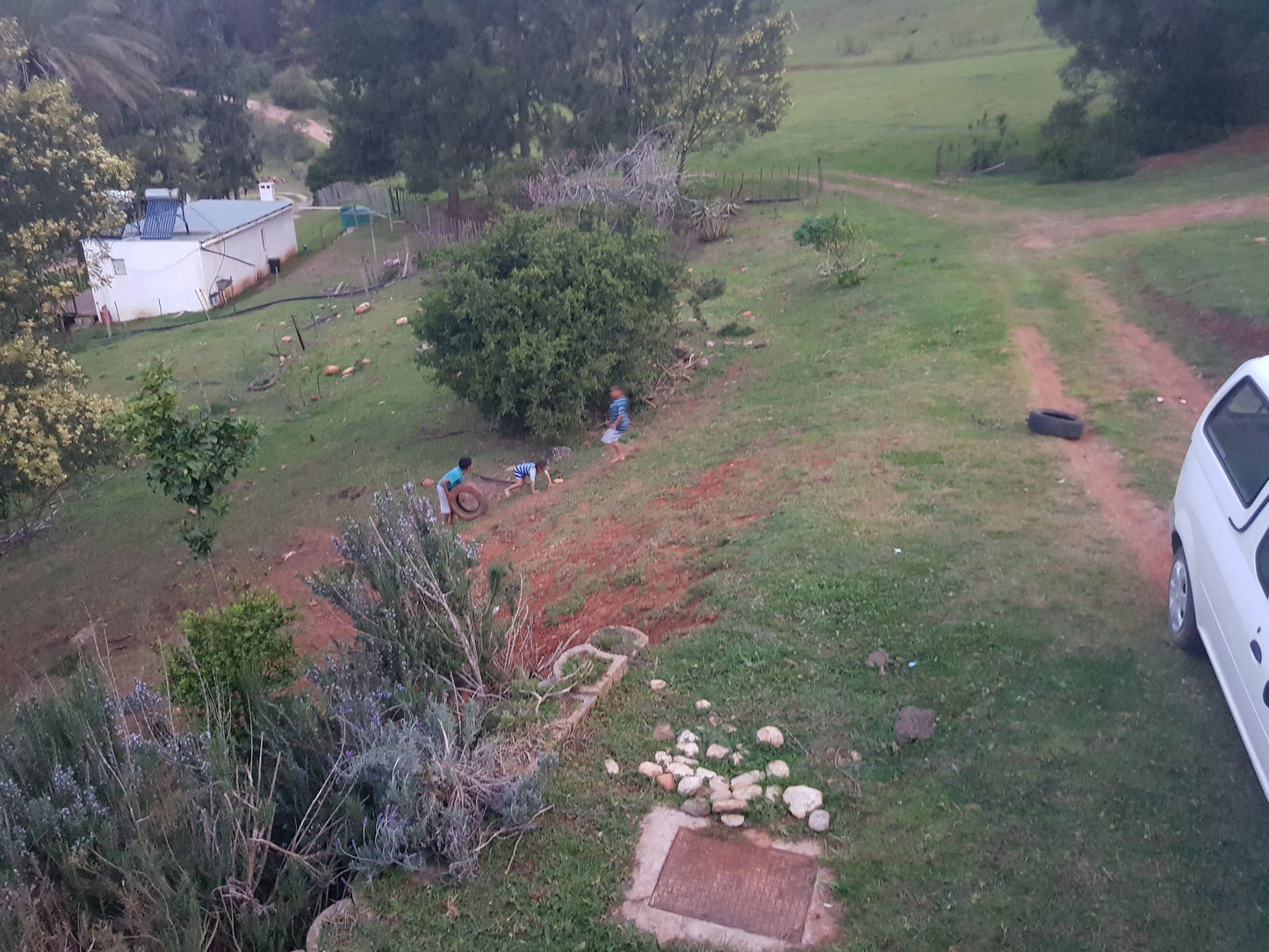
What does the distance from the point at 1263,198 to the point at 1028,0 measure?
4149 cm

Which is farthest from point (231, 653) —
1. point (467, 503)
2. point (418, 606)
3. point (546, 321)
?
point (546, 321)

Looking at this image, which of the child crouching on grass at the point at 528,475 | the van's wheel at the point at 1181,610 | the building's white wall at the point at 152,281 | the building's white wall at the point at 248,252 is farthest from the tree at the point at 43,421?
the building's white wall at the point at 248,252

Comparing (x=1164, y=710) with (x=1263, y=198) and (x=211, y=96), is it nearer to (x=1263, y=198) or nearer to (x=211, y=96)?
(x=1263, y=198)

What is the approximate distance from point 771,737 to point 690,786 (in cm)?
65

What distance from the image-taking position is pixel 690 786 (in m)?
5.49

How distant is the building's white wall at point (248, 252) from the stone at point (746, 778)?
30621 millimetres

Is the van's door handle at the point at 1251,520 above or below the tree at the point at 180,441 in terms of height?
above

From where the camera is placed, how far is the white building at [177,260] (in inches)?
1206

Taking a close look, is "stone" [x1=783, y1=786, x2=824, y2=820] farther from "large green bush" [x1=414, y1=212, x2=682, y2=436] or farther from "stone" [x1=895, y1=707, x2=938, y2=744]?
"large green bush" [x1=414, y1=212, x2=682, y2=436]

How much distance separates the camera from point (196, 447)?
9.96 metres

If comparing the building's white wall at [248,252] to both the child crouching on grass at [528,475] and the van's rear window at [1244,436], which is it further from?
the van's rear window at [1244,436]

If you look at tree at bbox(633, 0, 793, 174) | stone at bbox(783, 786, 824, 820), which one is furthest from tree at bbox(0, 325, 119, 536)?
tree at bbox(633, 0, 793, 174)

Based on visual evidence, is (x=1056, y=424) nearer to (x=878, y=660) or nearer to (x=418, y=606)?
(x=878, y=660)

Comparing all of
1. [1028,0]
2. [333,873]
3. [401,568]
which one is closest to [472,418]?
[401,568]
